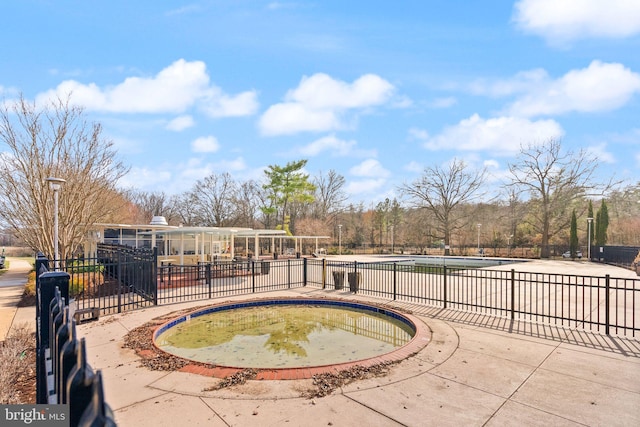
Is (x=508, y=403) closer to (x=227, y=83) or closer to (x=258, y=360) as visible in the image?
(x=258, y=360)

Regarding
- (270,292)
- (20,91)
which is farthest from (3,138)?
(270,292)

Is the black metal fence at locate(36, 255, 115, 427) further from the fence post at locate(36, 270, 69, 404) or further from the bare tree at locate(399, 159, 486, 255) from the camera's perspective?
the bare tree at locate(399, 159, 486, 255)

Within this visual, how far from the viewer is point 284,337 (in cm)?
712

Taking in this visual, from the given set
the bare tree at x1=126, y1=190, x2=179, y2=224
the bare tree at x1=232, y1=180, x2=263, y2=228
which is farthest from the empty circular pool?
the bare tree at x1=126, y1=190, x2=179, y2=224

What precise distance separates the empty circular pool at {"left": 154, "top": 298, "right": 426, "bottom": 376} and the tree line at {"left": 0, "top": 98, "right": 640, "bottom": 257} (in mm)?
8590

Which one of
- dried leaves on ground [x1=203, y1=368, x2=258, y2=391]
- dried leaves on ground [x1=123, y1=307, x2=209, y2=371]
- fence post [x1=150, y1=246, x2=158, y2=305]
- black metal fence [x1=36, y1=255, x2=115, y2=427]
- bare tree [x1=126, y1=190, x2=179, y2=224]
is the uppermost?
bare tree [x1=126, y1=190, x2=179, y2=224]

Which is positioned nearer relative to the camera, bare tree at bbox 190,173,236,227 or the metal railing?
the metal railing

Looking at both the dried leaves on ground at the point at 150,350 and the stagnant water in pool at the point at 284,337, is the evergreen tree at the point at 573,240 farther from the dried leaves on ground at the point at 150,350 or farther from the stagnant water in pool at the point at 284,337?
the dried leaves on ground at the point at 150,350

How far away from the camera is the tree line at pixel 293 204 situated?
1253 centimetres

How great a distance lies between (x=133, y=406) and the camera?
388 centimetres

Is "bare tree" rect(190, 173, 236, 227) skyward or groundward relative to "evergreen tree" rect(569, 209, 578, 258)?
skyward
